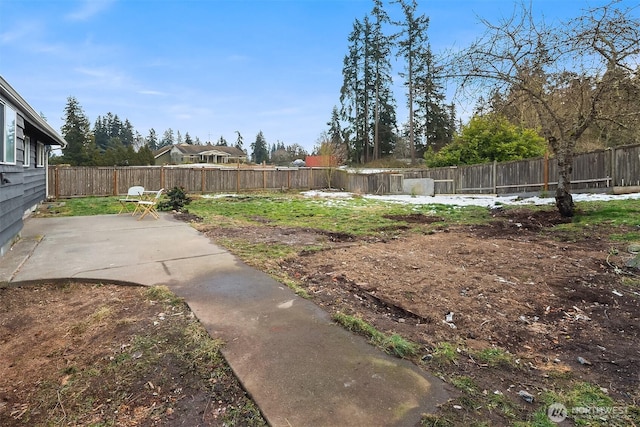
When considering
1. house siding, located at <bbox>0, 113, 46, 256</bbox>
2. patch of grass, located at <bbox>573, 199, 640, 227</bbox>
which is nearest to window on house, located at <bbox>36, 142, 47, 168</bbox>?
house siding, located at <bbox>0, 113, 46, 256</bbox>

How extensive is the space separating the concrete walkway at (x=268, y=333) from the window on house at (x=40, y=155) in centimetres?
838

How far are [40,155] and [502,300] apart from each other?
49.6 feet

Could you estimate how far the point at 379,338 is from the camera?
2.36 m

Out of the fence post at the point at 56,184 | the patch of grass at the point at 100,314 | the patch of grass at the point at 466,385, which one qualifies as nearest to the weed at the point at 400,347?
the patch of grass at the point at 466,385

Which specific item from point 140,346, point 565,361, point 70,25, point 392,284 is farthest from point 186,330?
point 70,25

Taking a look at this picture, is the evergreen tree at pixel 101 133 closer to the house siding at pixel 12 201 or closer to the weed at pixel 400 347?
the house siding at pixel 12 201

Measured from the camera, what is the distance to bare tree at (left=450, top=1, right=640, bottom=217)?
6.18 meters

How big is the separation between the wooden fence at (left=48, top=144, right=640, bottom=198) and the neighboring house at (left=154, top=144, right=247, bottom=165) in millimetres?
34502

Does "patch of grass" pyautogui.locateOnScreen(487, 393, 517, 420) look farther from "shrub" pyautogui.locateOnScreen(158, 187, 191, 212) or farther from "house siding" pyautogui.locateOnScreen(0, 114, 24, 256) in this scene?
"shrub" pyautogui.locateOnScreen(158, 187, 191, 212)

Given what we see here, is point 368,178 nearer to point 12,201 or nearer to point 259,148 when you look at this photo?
point 12,201

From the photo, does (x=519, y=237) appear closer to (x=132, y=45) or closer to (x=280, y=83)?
(x=132, y=45)

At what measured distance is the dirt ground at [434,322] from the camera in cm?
177

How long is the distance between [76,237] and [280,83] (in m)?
19.0

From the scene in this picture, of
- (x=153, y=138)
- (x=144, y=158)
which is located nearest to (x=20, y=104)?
(x=144, y=158)
